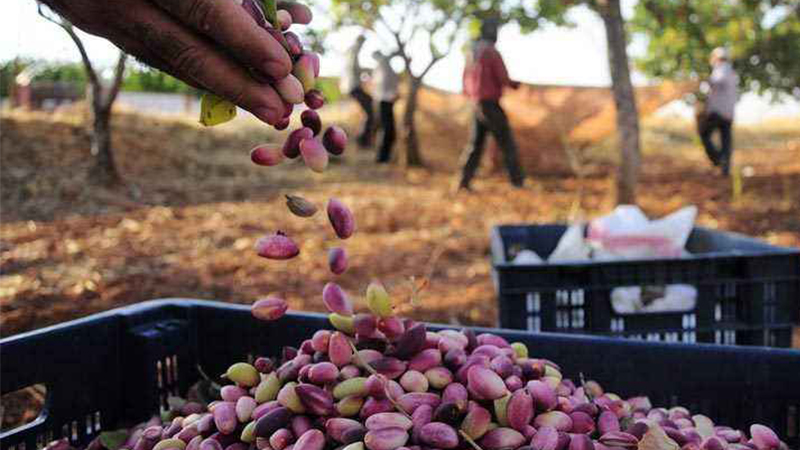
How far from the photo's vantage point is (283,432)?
1315mm

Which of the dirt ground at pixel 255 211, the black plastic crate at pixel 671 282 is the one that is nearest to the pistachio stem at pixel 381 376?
the black plastic crate at pixel 671 282

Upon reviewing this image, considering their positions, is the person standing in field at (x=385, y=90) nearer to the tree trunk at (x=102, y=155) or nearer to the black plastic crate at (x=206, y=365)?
the tree trunk at (x=102, y=155)

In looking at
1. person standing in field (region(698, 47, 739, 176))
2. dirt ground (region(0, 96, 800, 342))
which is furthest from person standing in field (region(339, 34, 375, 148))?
person standing in field (region(698, 47, 739, 176))

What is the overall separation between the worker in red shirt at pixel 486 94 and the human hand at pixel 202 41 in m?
6.30

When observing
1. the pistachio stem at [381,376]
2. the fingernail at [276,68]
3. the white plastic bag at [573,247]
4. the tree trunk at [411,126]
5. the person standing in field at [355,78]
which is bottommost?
the pistachio stem at [381,376]

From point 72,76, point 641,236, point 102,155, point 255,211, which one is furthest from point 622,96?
point 72,76

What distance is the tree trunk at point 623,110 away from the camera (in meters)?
5.82

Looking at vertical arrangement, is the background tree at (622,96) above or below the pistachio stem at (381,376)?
above

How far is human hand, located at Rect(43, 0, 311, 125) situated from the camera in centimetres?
118

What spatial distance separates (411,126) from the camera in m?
10.5

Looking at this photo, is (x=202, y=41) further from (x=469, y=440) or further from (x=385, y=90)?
(x=385, y=90)

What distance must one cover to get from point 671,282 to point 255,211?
5.16m

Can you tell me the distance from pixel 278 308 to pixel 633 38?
12640mm

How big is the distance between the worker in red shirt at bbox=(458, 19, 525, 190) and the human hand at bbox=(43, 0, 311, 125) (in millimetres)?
6300
